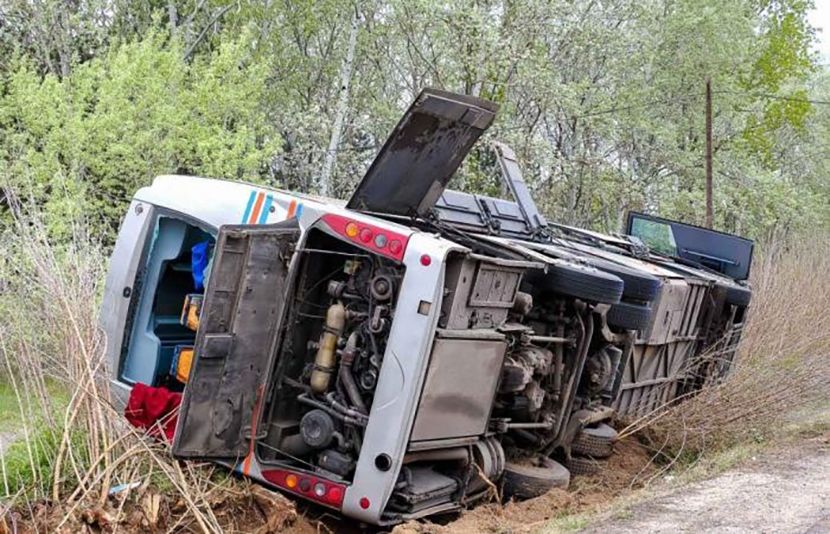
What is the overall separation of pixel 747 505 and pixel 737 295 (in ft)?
15.9

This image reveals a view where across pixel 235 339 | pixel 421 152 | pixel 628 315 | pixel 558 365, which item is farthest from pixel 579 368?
pixel 235 339

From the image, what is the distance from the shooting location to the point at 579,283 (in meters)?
6.62

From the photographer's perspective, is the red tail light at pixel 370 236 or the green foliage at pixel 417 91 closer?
the red tail light at pixel 370 236

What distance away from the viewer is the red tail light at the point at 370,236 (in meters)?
5.45

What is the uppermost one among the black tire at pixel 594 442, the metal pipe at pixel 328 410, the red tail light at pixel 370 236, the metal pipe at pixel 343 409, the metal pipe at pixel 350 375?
the red tail light at pixel 370 236

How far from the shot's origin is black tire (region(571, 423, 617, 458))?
779cm

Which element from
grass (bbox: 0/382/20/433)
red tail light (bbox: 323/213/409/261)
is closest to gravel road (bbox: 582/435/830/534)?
red tail light (bbox: 323/213/409/261)

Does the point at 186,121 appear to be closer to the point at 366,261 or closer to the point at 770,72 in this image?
the point at 366,261

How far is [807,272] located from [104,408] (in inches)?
550

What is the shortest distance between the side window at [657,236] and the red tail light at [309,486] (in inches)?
274

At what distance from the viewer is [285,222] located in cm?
587

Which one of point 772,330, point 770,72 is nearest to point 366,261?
point 772,330

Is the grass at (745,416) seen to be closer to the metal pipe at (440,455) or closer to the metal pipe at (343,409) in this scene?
the metal pipe at (440,455)

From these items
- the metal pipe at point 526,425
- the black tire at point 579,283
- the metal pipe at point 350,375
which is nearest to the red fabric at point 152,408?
the metal pipe at point 350,375
